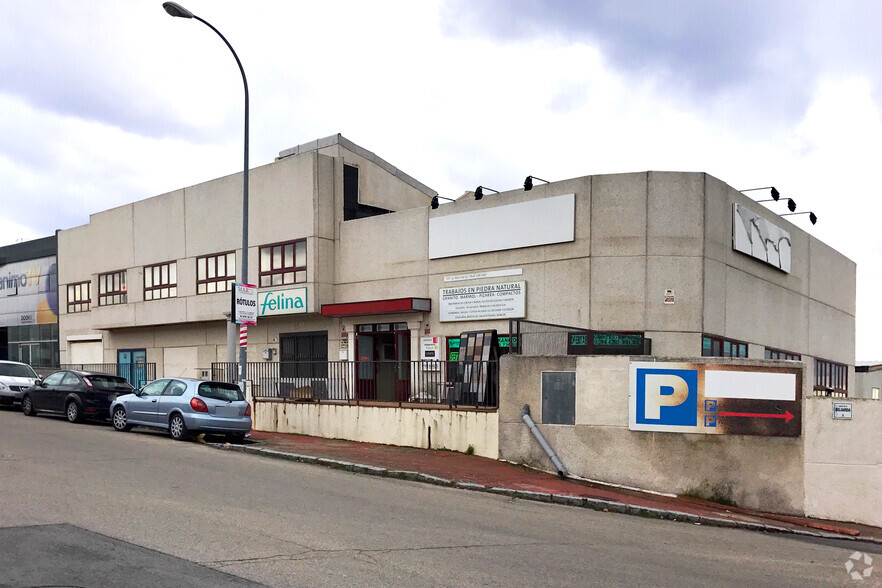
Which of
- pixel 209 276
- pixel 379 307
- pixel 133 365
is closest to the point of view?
pixel 379 307

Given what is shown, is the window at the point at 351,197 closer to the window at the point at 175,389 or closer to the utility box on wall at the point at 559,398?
the window at the point at 175,389

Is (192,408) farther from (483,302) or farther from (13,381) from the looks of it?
(13,381)

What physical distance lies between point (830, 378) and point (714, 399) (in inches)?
712

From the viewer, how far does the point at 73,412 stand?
21500 millimetres

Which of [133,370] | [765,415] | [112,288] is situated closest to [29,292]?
[112,288]

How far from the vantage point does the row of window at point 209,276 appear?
2684 centimetres

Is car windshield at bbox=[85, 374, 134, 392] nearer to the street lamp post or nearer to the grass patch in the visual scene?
the street lamp post

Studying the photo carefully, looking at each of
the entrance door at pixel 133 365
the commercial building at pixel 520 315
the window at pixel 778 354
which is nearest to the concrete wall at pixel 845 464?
the commercial building at pixel 520 315

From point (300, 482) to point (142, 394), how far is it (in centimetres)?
845

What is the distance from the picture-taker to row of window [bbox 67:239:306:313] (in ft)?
88.1

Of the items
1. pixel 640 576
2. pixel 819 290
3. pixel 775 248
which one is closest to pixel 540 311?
pixel 775 248

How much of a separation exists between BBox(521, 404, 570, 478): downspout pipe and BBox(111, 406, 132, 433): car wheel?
32.8 ft

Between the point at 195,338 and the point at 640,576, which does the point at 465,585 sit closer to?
the point at 640,576

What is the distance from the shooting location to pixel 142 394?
1945cm
